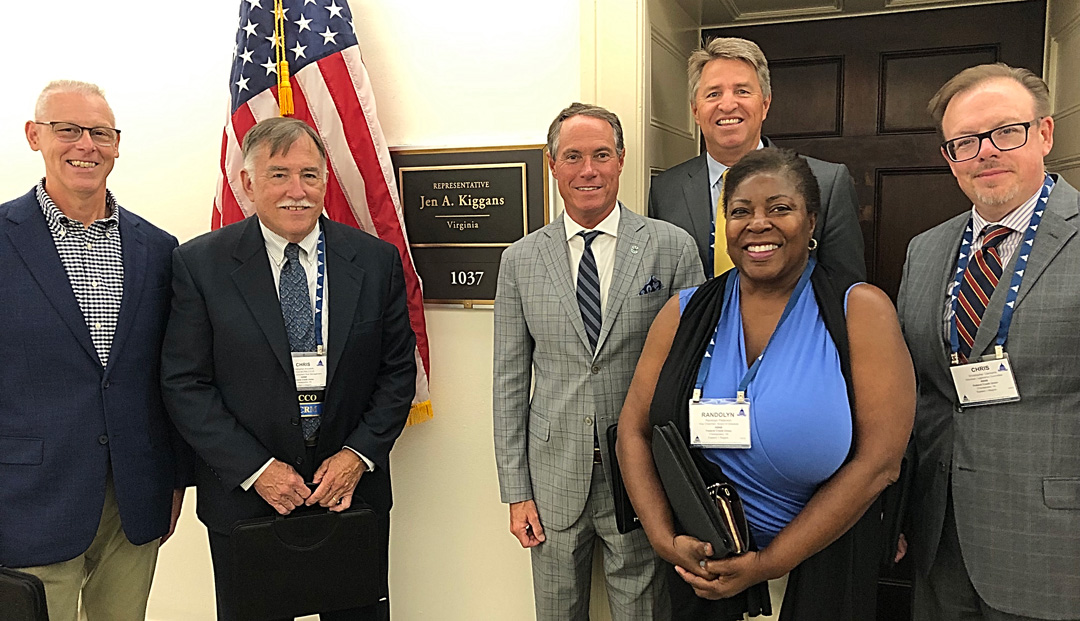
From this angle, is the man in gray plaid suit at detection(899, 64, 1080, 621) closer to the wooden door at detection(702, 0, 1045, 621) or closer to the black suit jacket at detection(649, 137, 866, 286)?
the black suit jacket at detection(649, 137, 866, 286)

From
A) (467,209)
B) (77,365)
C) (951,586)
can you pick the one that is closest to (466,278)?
(467,209)

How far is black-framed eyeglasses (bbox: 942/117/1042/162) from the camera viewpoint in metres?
1.62

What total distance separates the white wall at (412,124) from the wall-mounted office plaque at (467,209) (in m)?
0.07

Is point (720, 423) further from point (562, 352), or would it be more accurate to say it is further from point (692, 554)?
point (562, 352)

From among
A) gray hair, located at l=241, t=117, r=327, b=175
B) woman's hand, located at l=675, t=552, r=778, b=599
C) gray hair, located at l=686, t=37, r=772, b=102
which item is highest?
gray hair, located at l=686, t=37, r=772, b=102

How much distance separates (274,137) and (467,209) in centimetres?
81

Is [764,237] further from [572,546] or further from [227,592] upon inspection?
[227,592]

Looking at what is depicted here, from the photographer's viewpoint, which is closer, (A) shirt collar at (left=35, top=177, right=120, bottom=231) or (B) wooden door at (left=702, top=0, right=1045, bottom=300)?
(A) shirt collar at (left=35, top=177, right=120, bottom=231)

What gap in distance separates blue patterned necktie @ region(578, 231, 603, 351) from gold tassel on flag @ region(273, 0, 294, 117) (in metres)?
1.16

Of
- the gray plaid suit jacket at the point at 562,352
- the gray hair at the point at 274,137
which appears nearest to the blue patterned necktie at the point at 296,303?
the gray hair at the point at 274,137

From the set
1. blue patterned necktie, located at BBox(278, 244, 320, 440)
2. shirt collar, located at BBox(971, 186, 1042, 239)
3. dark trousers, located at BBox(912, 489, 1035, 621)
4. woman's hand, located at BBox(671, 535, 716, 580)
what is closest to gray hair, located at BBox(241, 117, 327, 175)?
blue patterned necktie, located at BBox(278, 244, 320, 440)

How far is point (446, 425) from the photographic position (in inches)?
111

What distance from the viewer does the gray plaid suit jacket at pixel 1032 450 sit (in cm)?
154

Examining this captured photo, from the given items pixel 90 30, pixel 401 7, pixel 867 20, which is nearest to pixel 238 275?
pixel 401 7
